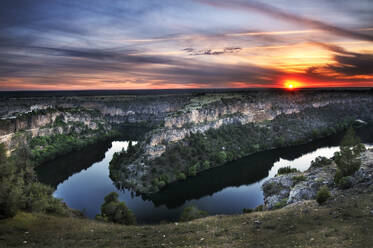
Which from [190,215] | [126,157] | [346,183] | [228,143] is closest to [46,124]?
[126,157]

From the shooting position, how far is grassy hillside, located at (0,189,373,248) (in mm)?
16891

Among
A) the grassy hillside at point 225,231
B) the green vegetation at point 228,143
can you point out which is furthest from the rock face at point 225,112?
the grassy hillside at point 225,231

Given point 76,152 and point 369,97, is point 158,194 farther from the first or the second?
point 369,97

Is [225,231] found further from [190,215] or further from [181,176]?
[181,176]

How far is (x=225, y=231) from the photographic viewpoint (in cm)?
1991

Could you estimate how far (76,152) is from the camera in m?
91.1

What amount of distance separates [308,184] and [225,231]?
23.4 metres

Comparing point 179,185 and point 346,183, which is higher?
point 346,183

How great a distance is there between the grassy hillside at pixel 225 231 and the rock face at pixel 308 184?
26.7 ft

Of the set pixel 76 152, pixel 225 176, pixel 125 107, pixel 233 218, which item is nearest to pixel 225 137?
pixel 225 176

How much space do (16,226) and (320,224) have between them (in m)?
21.2

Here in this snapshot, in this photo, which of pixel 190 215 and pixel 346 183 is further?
pixel 190 215

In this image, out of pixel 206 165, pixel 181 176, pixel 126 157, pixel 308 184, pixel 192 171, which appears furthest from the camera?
pixel 206 165

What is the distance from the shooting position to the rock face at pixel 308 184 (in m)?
31.7
